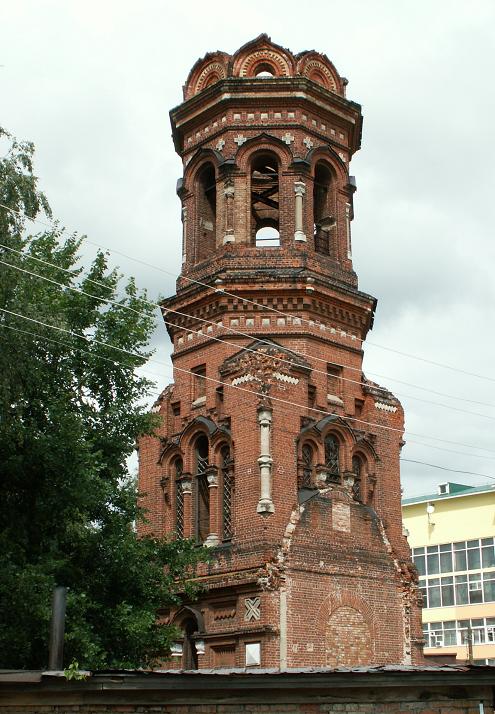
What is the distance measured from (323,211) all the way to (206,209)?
312 centimetres

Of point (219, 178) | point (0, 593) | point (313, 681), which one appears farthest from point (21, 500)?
point (219, 178)

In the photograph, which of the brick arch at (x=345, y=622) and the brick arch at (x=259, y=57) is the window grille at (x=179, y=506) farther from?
the brick arch at (x=259, y=57)

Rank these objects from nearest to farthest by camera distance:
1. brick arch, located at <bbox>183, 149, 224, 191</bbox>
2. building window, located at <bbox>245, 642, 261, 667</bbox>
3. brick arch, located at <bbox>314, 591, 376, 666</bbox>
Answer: building window, located at <bbox>245, 642, 261, 667</bbox>
brick arch, located at <bbox>314, 591, 376, 666</bbox>
brick arch, located at <bbox>183, 149, 224, 191</bbox>

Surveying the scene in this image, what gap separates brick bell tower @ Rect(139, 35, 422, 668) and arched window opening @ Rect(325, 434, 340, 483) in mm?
51

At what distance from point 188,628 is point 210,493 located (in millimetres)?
3114

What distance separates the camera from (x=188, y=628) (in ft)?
77.6

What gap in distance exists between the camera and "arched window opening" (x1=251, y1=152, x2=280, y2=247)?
27.1 meters

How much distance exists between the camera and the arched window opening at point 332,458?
24.3m

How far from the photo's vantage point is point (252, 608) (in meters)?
21.7

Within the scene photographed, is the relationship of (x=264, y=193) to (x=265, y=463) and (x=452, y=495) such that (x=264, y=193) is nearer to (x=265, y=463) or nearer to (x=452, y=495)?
(x=265, y=463)

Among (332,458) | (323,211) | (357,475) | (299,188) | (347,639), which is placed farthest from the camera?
(323,211)

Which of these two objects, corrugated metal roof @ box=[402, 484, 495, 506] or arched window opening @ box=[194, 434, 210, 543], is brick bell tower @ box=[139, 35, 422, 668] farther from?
corrugated metal roof @ box=[402, 484, 495, 506]

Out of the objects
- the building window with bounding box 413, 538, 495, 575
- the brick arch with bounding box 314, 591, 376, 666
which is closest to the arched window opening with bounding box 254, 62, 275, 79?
the brick arch with bounding box 314, 591, 376, 666

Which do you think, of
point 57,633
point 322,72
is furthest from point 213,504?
point 322,72
